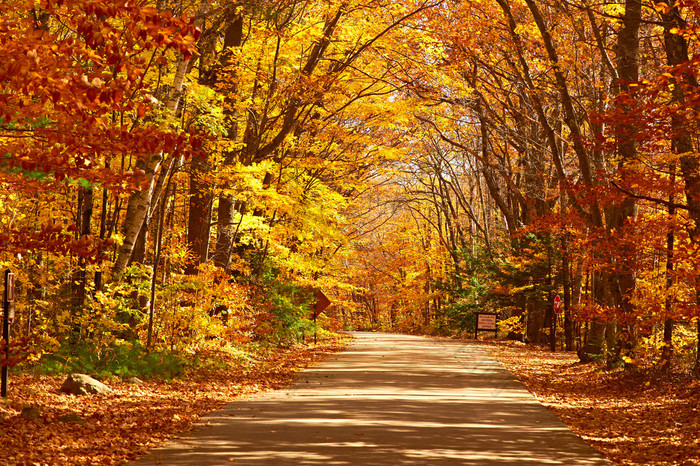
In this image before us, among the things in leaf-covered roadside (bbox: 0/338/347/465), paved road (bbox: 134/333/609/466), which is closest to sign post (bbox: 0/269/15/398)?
leaf-covered roadside (bbox: 0/338/347/465)

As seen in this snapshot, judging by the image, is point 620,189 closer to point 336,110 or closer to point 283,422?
point 283,422

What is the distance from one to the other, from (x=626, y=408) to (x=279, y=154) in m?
16.8

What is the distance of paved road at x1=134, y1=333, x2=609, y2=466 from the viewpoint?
7.93m

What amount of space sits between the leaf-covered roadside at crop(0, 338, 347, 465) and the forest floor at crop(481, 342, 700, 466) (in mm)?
5327

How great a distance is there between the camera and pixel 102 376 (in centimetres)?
1316

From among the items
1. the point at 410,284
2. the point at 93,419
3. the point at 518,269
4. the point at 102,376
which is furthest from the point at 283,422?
the point at 410,284

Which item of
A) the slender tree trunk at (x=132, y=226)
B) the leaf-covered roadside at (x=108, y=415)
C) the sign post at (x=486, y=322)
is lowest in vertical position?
the leaf-covered roadside at (x=108, y=415)

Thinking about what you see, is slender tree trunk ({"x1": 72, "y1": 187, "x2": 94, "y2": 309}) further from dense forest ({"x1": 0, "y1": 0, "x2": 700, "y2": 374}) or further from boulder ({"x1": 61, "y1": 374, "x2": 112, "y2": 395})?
boulder ({"x1": 61, "y1": 374, "x2": 112, "y2": 395})

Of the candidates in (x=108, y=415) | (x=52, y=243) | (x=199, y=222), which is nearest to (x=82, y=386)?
(x=108, y=415)

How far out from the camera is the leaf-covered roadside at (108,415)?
7.73 m

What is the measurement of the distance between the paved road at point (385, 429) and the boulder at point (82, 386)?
81.9 inches

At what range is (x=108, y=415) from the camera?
33.2ft

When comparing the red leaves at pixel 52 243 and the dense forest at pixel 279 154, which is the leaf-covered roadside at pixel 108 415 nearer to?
the dense forest at pixel 279 154

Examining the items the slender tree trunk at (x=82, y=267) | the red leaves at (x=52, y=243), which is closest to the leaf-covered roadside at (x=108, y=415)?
the red leaves at (x=52, y=243)
